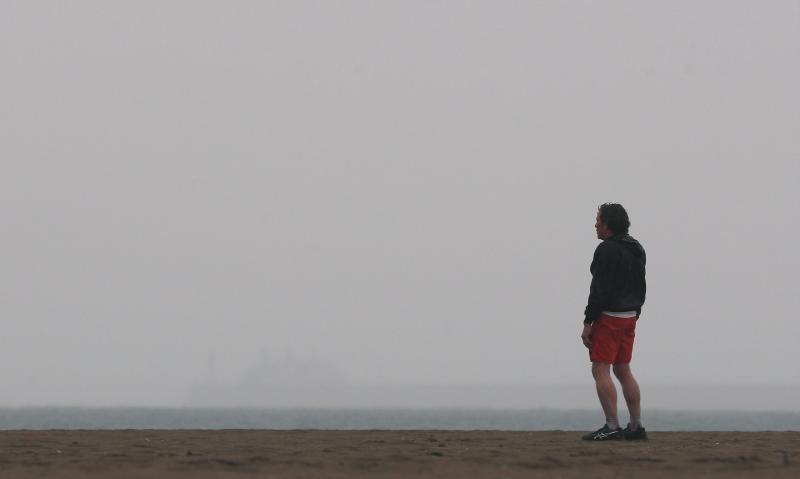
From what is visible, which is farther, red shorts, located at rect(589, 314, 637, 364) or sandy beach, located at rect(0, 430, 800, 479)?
red shorts, located at rect(589, 314, 637, 364)

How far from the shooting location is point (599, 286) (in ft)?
33.8

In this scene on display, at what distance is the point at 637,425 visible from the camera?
1021 cm

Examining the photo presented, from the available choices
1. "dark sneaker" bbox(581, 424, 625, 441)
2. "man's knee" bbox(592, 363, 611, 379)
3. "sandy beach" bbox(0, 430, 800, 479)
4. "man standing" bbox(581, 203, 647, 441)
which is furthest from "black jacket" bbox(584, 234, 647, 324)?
"sandy beach" bbox(0, 430, 800, 479)

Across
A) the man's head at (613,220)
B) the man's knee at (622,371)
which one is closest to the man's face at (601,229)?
the man's head at (613,220)

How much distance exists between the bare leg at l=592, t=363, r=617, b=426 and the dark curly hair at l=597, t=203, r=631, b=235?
4.00 feet

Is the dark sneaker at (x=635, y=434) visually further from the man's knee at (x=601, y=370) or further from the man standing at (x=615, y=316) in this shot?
the man's knee at (x=601, y=370)

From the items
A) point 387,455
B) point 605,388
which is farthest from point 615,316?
point 387,455

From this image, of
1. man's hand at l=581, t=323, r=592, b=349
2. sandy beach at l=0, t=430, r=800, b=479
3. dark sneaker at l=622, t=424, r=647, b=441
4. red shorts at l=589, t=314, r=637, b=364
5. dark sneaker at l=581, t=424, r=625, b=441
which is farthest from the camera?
man's hand at l=581, t=323, r=592, b=349

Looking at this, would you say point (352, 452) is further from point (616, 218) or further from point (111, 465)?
point (616, 218)

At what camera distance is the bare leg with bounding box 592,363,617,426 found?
33.5ft

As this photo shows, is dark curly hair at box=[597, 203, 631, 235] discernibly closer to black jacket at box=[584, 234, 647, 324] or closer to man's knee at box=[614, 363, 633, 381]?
black jacket at box=[584, 234, 647, 324]

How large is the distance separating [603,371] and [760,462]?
294 centimetres

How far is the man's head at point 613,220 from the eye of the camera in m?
10.5

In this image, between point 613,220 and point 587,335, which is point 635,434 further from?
point 613,220
